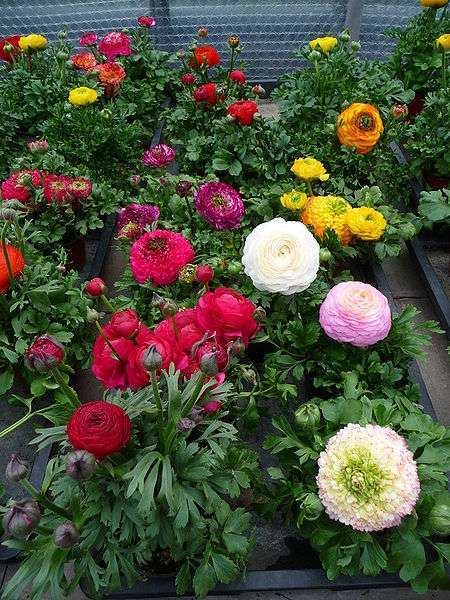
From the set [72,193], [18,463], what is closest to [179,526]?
[18,463]

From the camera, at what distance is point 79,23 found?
10.8 ft

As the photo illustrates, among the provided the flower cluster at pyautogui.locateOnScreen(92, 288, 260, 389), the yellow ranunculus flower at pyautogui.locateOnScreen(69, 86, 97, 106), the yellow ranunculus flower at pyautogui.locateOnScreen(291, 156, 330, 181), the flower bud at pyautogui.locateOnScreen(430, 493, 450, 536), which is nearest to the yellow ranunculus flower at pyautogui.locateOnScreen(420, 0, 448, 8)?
the yellow ranunculus flower at pyautogui.locateOnScreen(291, 156, 330, 181)

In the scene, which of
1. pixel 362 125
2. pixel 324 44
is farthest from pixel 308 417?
pixel 324 44

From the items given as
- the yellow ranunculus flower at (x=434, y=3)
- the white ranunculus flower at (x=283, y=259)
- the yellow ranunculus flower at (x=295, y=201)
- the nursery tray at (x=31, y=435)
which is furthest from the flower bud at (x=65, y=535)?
the yellow ranunculus flower at (x=434, y=3)

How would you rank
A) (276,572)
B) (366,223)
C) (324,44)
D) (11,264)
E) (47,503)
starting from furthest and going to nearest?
(324,44) → (366,223) → (11,264) → (276,572) → (47,503)

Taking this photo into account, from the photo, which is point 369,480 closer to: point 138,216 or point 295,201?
point 295,201

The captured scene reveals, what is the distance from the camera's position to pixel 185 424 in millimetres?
976

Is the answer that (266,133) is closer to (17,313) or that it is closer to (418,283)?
(418,283)

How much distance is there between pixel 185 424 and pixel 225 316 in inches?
9.9

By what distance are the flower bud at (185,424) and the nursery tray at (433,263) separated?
1261 mm

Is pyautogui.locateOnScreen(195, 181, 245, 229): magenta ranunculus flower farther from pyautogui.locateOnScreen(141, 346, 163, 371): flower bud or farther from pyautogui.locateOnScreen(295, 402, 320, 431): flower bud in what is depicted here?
pyautogui.locateOnScreen(141, 346, 163, 371): flower bud

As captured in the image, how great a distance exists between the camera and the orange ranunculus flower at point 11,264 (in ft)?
4.84

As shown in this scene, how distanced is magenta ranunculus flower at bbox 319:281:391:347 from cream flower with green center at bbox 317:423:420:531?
29cm

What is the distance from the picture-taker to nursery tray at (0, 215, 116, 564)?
1493 millimetres
